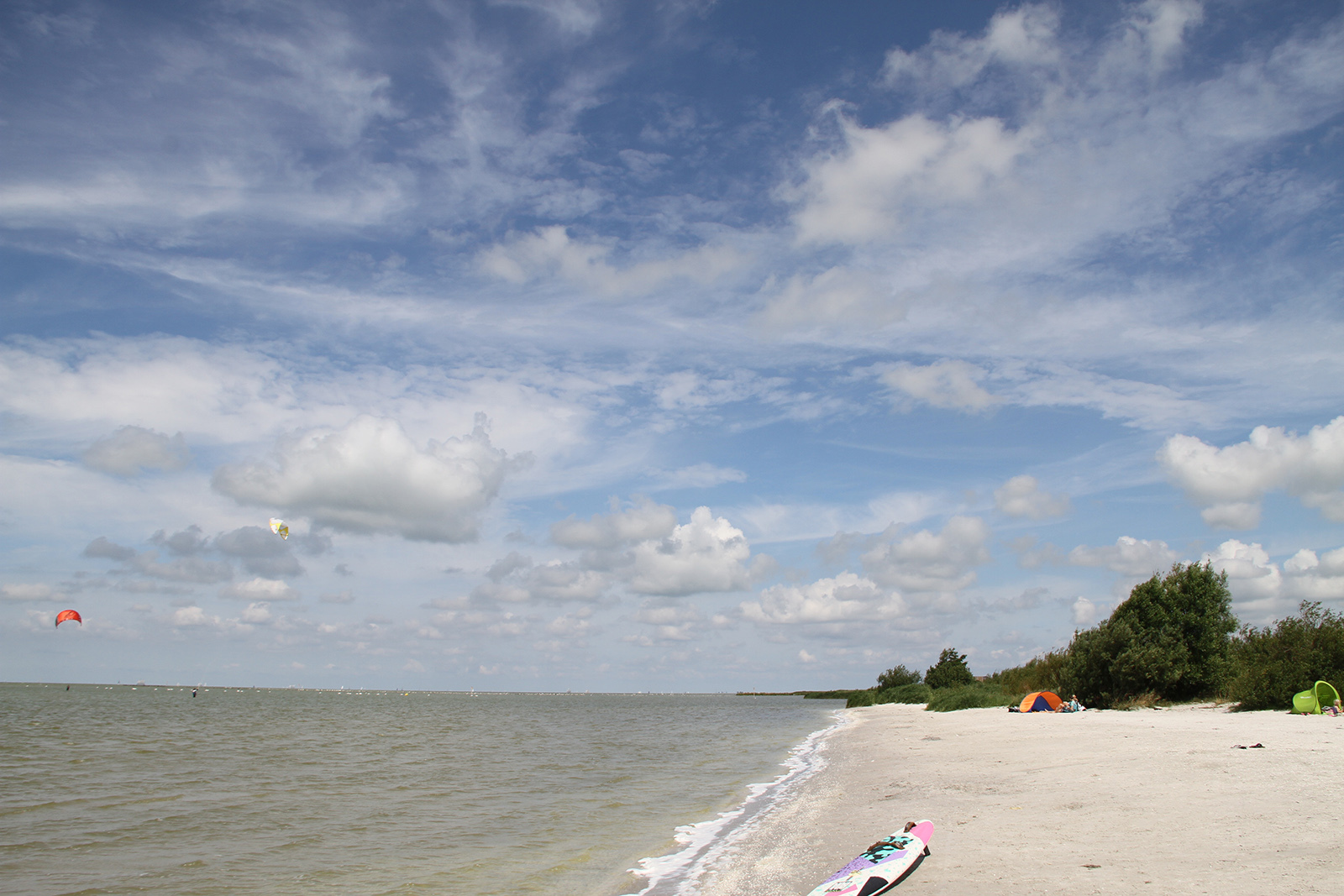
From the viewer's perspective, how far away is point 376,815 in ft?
54.2

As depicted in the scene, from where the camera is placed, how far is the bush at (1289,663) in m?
25.7

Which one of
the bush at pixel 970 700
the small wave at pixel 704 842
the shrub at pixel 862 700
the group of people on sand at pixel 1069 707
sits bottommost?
the shrub at pixel 862 700

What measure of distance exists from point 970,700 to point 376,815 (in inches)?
1768

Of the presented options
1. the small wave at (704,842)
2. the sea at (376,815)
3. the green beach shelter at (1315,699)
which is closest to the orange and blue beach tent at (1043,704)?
the sea at (376,815)

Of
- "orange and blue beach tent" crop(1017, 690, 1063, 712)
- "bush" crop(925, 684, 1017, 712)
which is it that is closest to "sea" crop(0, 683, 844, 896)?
"orange and blue beach tent" crop(1017, 690, 1063, 712)

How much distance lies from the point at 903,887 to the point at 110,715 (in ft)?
246

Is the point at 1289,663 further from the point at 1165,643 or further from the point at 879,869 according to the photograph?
the point at 879,869

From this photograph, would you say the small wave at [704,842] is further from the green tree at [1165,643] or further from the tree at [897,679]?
the tree at [897,679]

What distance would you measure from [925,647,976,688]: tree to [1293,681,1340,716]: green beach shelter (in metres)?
49.5

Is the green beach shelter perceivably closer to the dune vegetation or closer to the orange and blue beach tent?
the dune vegetation

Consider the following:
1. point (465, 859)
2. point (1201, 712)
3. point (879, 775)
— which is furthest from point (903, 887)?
point (1201, 712)

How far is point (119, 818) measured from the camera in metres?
16.0

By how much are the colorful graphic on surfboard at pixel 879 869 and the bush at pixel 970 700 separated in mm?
42791

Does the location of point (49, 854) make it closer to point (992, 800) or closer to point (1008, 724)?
point (992, 800)
